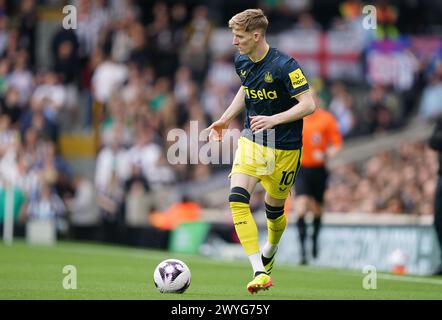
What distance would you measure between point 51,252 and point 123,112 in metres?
6.52

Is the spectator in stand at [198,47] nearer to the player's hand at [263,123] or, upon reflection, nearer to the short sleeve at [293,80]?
the short sleeve at [293,80]

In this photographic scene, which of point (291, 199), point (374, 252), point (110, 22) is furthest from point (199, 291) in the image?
point (110, 22)

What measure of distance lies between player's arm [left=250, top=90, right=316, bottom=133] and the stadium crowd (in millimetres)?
9453

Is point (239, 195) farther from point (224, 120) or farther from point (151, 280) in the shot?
point (151, 280)

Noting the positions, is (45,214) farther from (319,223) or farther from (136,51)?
(319,223)

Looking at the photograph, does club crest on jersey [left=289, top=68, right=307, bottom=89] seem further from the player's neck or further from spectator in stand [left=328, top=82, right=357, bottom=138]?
spectator in stand [left=328, top=82, right=357, bottom=138]

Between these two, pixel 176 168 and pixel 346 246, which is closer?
pixel 346 246

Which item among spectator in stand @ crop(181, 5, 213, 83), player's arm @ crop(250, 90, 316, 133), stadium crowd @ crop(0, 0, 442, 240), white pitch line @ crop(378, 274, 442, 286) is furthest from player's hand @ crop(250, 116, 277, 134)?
spectator in stand @ crop(181, 5, 213, 83)

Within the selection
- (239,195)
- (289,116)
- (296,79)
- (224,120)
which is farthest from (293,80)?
(239,195)

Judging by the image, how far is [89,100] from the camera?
25250 mm

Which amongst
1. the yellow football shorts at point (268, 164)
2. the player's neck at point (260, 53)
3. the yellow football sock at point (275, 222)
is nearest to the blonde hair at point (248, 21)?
the player's neck at point (260, 53)

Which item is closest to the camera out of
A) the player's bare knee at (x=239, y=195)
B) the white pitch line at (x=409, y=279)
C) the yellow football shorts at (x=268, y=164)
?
the player's bare knee at (x=239, y=195)

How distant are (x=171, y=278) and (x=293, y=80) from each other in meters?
2.16

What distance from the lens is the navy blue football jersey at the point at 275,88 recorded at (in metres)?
11.0
